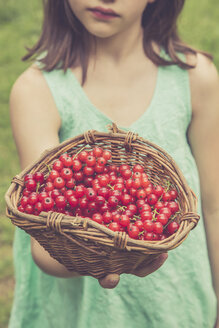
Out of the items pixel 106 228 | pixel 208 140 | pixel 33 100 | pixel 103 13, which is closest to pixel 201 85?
pixel 208 140

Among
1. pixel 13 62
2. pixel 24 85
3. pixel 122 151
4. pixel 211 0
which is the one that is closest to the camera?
pixel 122 151

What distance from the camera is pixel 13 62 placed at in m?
4.57

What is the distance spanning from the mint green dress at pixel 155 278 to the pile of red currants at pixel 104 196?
0.34 m

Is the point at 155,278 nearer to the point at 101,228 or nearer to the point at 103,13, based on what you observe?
the point at 101,228

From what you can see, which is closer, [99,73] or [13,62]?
[99,73]

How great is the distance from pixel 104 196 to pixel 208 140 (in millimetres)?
676

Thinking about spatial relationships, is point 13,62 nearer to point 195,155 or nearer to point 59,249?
point 195,155

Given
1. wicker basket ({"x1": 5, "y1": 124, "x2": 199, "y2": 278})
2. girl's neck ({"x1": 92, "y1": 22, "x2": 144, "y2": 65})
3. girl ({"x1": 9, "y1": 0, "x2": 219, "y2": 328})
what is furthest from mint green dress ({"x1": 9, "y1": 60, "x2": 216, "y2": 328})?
wicker basket ({"x1": 5, "y1": 124, "x2": 199, "y2": 278})

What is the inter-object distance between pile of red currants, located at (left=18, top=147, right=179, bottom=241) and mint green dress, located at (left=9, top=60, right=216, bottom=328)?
337mm

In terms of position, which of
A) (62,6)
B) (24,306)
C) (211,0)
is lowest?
(24,306)

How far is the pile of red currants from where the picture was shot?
1294mm

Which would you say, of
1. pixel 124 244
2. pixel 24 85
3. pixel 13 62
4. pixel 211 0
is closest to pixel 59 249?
pixel 124 244

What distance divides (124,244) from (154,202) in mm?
338

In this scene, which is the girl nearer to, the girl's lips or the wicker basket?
the girl's lips
